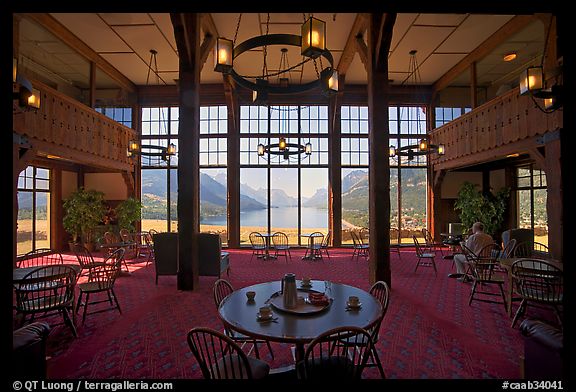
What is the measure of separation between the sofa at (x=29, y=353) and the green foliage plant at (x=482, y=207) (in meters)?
10.2

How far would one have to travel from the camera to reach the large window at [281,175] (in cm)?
1064

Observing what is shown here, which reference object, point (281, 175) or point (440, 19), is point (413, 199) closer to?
point (281, 175)

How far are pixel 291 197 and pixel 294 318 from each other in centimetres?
844

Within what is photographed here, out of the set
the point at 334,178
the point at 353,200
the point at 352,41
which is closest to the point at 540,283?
the point at 352,41

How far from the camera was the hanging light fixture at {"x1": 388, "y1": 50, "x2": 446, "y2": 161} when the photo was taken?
7.38 meters

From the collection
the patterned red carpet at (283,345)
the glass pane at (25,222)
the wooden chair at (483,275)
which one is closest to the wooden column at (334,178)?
the patterned red carpet at (283,345)

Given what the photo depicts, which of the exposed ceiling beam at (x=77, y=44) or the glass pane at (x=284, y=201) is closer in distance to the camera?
the exposed ceiling beam at (x=77, y=44)

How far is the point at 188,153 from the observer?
572 centimetres

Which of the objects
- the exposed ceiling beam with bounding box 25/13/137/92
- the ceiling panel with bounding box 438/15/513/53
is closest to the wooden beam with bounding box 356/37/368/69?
the ceiling panel with bounding box 438/15/513/53

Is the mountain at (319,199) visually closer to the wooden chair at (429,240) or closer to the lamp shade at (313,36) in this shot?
the wooden chair at (429,240)

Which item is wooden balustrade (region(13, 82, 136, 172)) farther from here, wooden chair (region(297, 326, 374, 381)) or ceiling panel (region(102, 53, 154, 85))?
wooden chair (region(297, 326, 374, 381))

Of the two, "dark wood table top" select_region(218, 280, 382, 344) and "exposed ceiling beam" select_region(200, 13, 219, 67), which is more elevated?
"exposed ceiling beam" select_region(200, 13, 219, 67)

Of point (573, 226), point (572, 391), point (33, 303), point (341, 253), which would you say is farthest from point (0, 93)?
point (341, 253)

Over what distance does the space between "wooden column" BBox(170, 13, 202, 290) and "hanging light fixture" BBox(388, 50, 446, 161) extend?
14.4 ft
